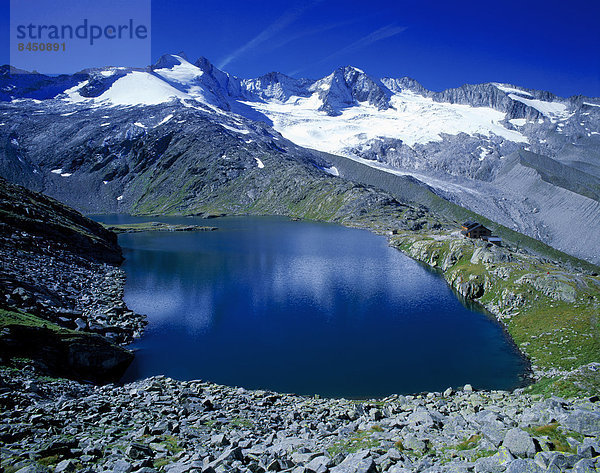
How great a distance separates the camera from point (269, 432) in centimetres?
2345

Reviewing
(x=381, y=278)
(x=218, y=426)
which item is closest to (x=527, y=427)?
(x=218, y=426)

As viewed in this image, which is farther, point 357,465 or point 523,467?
point 357,465

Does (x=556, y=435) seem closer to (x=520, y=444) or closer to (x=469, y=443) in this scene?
Result: (x=520, y=444)

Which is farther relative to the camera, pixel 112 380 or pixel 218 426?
pixel 112 380

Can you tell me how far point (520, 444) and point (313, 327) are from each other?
38932mm

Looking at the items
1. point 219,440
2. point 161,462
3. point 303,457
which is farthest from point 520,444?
point 161,462

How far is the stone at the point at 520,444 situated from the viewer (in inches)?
519

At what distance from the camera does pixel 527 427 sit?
1647cm

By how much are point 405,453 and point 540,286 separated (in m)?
50.9

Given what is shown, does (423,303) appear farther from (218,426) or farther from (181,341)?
(218,426)

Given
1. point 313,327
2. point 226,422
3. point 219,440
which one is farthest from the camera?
point 313,327

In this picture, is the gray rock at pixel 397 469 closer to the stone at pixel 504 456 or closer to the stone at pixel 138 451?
the stone at pixel 504 456

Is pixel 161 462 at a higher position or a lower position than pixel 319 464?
lower

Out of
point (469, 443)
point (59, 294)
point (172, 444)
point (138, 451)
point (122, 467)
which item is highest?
point (469, 443)
